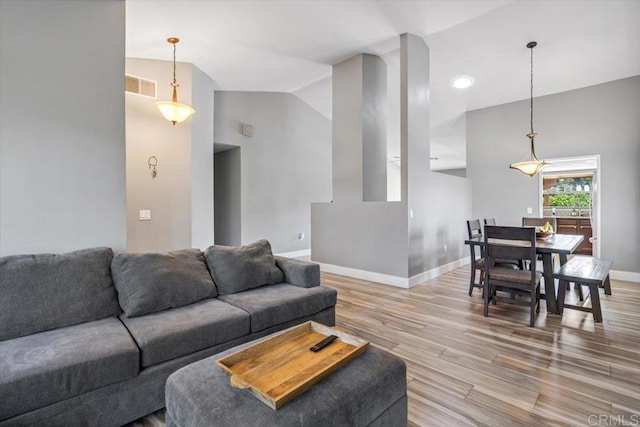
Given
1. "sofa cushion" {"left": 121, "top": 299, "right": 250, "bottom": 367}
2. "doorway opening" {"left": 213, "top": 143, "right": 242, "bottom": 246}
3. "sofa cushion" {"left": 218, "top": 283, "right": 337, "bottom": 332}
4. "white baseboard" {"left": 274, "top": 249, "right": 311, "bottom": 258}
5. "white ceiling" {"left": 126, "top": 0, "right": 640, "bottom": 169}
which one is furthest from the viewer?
"white baseboard" {"left": 274, "top": 249, "right": 311, "bottom": 258}

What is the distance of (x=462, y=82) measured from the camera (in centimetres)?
542

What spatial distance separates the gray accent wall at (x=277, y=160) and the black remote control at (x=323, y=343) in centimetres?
488

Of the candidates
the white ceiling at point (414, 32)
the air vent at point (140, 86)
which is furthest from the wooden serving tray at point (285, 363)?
the air vent at point (140, 86)

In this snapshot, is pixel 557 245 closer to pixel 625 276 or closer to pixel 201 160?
pixel 625 276

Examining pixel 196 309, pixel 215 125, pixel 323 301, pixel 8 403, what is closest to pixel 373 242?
pixel 323 301

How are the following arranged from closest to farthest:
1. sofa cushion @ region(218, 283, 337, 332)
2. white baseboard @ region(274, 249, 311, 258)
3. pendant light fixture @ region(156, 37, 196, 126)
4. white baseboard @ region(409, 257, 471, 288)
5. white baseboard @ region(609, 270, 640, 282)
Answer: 1. sofa cushion @ region(218, 283, 337, 332)
2. pendant light fixture @ region(156, 37, 196, 126)
3. white baseboard @ region(409, 257, 471, 288)
4. white baseboard @ region(609, 270, 640, 282)
5. white baseboard @ region(274, 249, 311, 258)

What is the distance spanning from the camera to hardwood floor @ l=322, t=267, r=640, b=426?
5.78 feet

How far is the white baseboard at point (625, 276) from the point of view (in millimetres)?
4604

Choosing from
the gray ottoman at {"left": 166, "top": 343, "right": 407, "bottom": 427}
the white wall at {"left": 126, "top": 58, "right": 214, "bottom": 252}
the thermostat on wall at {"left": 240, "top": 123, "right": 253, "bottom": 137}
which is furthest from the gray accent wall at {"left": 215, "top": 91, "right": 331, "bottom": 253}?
the gray ottoman at {"left": 166, "top": 343, "right": 407, "bottom": 427}

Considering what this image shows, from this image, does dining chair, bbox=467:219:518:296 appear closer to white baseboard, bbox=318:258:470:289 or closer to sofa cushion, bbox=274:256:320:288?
white baseboard, bbox=318:258:470:289

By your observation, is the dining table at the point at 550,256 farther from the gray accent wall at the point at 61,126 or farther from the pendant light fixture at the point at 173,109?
the pendant light fixture at the point at 173,109

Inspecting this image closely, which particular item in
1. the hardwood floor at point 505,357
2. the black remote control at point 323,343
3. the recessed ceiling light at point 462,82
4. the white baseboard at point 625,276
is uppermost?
A: the recessed ceiling light at point 462,82

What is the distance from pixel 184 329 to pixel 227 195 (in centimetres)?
506

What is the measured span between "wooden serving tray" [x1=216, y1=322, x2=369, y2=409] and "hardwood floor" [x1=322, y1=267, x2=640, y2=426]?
2.22ft
